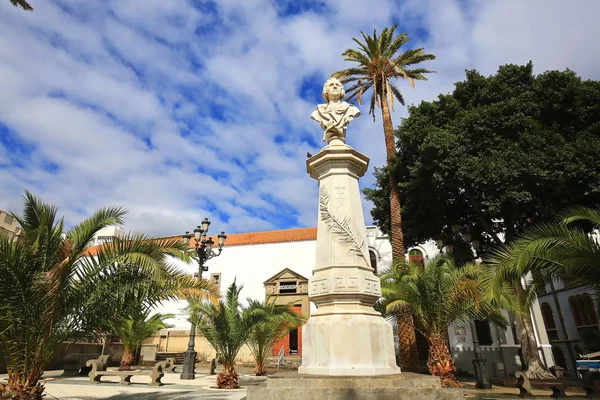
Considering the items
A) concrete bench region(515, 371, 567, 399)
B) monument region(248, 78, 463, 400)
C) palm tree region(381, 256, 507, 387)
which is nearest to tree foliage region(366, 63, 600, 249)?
palm tree region(381, 256, 507, 387)

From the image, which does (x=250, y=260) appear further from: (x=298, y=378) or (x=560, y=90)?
(x=298, y=378)

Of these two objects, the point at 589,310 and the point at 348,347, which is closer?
the point at 348,347

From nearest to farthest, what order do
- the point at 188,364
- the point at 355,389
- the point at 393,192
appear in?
the point at 355,389
the point at 188,364
the point at 393,192

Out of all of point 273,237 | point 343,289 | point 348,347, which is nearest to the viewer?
point 348,347

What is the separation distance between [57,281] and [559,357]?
26.3 metres

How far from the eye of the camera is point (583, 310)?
20375 mm

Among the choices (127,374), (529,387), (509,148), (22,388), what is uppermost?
(509,148)

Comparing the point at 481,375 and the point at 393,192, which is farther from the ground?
the point at 393,192

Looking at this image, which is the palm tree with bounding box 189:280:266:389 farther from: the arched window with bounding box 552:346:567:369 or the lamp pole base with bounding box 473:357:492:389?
the arched window with bounding box 552:346:567:369

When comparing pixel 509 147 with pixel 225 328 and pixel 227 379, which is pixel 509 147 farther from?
pixel 227 379

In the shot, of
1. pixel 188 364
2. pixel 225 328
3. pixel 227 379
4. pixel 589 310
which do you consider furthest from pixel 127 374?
pixel 589 310

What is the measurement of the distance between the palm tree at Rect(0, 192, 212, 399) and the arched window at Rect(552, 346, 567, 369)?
935 inches

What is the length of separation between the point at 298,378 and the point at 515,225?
14275 millimetres

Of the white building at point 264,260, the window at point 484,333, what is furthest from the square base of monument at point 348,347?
the white building at point 264,260
